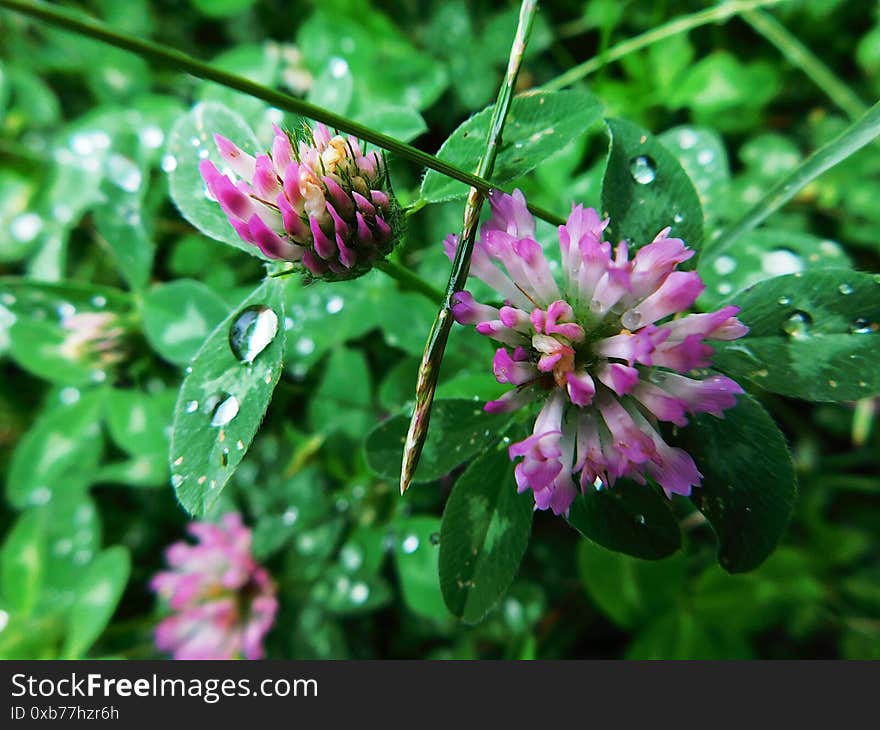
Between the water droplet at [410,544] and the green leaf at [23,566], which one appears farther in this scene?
the green leaf at [23,566]

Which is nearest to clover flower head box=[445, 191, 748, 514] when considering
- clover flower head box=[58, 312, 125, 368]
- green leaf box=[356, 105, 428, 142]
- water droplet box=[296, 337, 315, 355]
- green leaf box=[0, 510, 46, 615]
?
green leaf box=[356, 105, 428, 142]

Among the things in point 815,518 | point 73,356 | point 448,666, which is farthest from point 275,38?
point 815,518

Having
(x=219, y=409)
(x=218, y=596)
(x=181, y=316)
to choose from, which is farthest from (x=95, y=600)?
(x=219, y=409)

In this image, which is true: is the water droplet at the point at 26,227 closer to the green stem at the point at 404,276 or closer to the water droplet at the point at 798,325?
the green stem at the point at 404,276

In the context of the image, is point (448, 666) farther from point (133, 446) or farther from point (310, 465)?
point (133, 446)

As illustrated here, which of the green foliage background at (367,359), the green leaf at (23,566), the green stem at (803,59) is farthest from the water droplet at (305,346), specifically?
the green stem at (803,59)

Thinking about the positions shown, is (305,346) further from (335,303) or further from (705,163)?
(705,163)

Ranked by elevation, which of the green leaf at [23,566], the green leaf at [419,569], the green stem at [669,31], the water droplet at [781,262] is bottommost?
the green leaf at [23,566]
